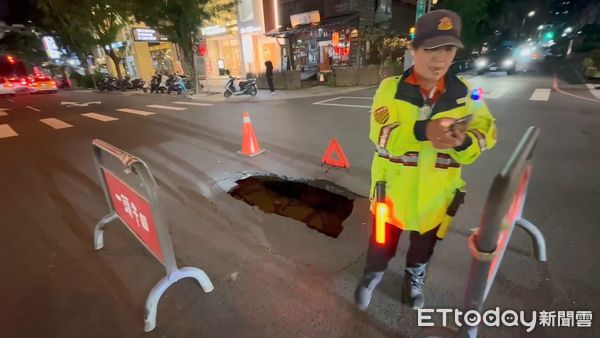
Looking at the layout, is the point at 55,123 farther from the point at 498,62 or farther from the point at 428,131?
the point at 498,62

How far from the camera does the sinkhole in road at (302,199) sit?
3762 mm

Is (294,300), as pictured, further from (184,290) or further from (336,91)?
(336,91)


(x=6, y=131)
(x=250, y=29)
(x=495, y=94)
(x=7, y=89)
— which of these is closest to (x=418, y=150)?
(x=495, y=94)

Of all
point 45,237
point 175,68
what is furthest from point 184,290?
point 175,68

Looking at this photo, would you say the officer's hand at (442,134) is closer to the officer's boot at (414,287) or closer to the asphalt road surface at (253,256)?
the officer's boot at (414,287)

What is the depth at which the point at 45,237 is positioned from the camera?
3605 mm

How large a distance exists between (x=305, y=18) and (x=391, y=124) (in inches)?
863

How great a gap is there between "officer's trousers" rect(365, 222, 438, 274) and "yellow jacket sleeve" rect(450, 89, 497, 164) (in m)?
0.65

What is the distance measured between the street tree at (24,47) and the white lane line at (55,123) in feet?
144

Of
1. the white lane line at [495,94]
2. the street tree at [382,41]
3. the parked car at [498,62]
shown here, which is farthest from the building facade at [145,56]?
the white lane line at [495,94]

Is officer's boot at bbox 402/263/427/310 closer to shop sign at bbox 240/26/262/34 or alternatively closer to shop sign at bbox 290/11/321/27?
shop sign at bbox 290/11/321/27

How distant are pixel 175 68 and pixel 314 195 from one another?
33.6 meters

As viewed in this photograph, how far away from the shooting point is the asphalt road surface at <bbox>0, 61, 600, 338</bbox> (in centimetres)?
232

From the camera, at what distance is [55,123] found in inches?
442
